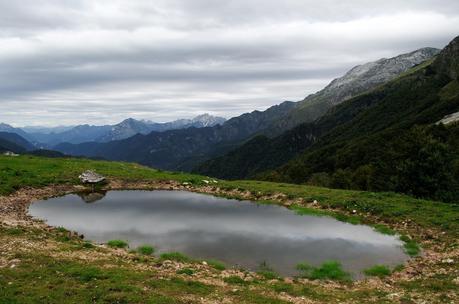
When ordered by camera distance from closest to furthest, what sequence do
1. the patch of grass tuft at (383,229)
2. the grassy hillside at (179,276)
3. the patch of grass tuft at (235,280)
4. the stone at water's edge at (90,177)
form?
1. the grassy hillside at (179,276)
2. the patch of grass tuft at (235,280)
3. the patch of grass tuft at (383,229)
4. the stone at water's edge at (90,177)

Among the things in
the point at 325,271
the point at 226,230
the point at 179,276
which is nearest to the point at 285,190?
the point at 226,230

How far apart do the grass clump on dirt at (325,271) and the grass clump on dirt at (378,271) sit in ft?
4.19

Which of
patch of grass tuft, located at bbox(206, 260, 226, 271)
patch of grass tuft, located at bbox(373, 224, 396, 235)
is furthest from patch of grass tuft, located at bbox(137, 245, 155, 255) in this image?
patch of grass tuft, located at bbox(373, 224, 396, 235)

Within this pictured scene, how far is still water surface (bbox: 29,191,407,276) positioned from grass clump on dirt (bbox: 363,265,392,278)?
0.81 metres

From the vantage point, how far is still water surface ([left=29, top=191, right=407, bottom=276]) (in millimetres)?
26656

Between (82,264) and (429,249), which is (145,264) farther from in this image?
(429,249)

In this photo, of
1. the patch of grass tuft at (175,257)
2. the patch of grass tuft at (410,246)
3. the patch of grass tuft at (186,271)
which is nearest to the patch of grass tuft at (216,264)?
the patch of grass tuft at (175,257)

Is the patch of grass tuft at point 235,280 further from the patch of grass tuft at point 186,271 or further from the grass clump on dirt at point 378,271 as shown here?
the grass clump on dirt at point 378,271

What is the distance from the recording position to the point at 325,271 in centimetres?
2364

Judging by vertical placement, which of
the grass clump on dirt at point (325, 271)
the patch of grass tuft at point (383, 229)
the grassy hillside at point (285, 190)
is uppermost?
the grassy hillside at point (285, 190)

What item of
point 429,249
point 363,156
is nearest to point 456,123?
point 363,156

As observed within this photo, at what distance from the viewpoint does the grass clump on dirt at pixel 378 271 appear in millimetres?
23312

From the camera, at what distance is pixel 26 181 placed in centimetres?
4691

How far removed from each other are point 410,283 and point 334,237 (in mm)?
9968
